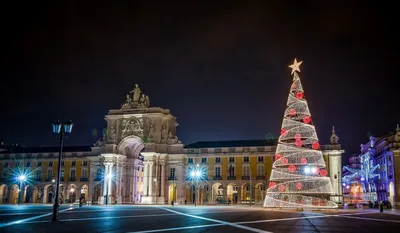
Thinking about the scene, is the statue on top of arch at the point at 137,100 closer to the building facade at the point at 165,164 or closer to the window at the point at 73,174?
the building facade at the point at 165,164

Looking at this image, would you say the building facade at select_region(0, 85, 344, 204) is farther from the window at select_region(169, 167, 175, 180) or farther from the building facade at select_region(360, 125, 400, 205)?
the building facade at select_region(360, 125, 400, 205)

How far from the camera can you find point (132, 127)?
82125 mm

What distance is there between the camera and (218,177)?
266ft

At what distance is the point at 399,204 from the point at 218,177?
107 ft

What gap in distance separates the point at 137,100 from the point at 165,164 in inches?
566

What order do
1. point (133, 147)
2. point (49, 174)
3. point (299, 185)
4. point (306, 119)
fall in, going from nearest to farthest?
point (299, 185) → point (306, 119) → point (133, 147) → point (49, 174)

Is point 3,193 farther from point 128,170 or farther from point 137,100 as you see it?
point 137,100

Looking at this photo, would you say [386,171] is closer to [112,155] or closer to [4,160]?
[112,155]

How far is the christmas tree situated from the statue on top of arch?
40.5 metres

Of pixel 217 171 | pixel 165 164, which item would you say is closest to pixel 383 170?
pixel 217 171

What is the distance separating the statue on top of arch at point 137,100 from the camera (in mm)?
83562

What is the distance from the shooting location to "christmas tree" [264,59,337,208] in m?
47.0

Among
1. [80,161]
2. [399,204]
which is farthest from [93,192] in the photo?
[399,204]

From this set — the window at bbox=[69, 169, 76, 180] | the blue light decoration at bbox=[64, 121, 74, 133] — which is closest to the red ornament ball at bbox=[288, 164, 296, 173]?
the blue light decoration at bbox=[64, 121, 74, 133]
